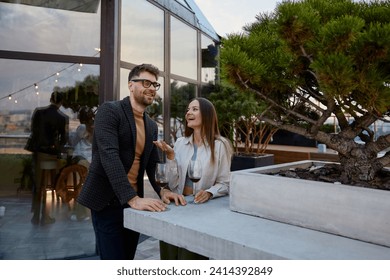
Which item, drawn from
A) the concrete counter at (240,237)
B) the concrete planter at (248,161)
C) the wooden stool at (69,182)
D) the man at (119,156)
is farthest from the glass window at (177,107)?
the concrete counter at (240,237)

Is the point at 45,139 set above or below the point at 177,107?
below

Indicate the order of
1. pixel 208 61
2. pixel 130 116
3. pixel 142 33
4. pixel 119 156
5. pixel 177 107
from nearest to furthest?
pixel 119 156, pixel 130 116, pixel 142 33, pixel 177 107, pixel 208 61

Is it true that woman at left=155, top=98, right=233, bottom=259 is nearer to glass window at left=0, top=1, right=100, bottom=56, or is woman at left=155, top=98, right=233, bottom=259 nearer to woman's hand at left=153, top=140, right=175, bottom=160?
woman's hand at left=153, top=140, right=175, bottom=160

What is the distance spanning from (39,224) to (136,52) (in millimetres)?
2322

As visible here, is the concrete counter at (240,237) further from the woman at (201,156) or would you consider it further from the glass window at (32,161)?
the glass window at (32,161)

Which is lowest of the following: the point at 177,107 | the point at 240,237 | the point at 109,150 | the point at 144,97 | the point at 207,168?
the point at 240,237

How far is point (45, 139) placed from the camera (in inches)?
122

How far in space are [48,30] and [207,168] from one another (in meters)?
2.40

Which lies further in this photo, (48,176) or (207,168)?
(48,176)

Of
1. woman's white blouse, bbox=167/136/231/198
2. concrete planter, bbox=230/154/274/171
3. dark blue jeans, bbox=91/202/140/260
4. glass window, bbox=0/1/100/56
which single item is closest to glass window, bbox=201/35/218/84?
concrete planter, bbox=230/154/274/171

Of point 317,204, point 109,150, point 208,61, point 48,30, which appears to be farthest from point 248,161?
point 317,204

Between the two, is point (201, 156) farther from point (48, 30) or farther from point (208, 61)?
point (208, 61)

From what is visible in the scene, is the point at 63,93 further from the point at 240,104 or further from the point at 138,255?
the point at 240,104

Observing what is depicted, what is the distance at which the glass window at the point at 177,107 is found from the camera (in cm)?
476
